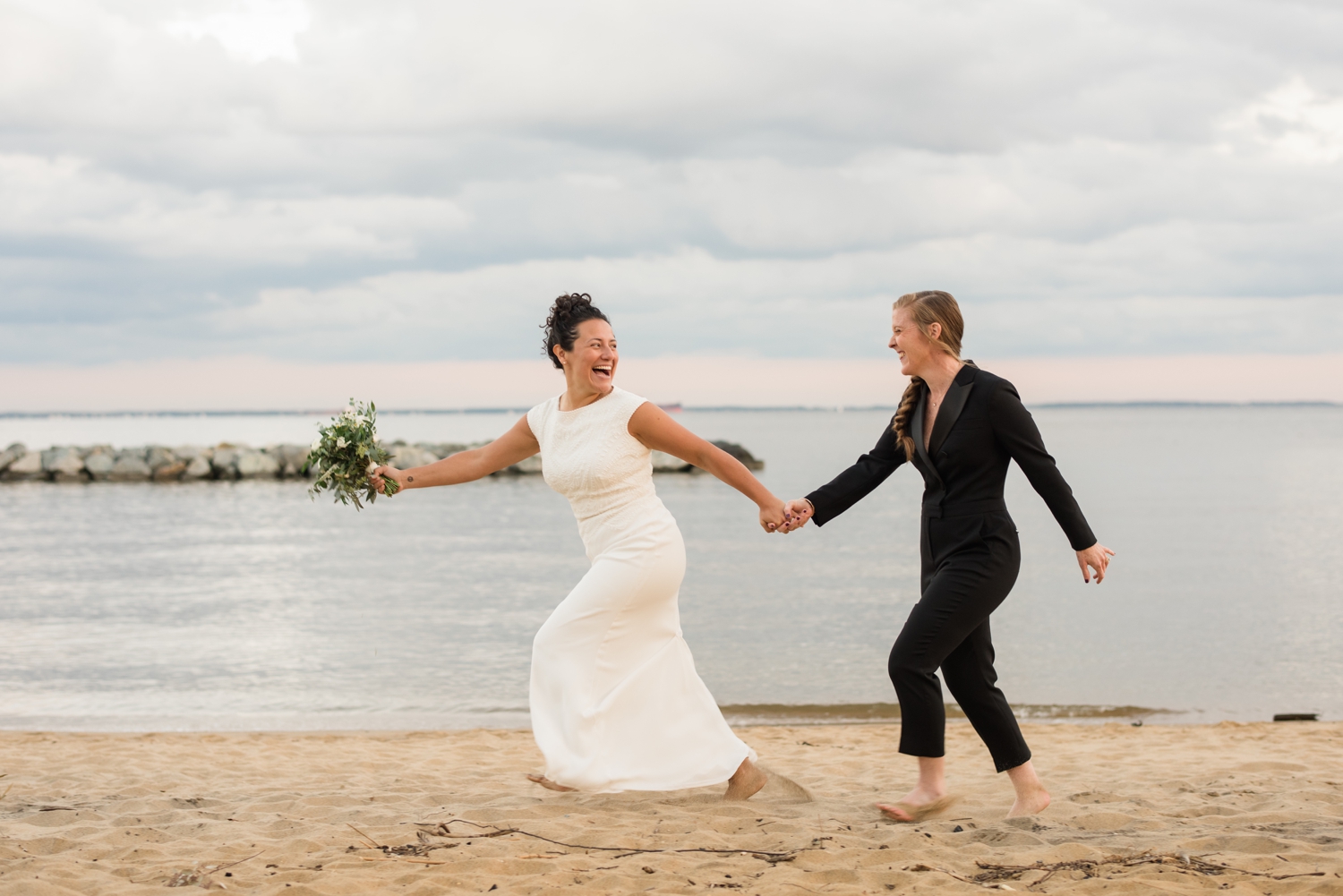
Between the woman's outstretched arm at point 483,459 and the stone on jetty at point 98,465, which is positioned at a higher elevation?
the woman's outstretched arm at point 483,459

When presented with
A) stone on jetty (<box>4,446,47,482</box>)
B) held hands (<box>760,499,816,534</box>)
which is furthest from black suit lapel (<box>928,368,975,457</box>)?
stone on jetty (<box>4,446,47,482</box>)

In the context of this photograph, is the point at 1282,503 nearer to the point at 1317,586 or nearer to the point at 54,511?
the point at 1317,586

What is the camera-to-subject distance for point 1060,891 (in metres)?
3.90

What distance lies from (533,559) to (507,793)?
14.6m

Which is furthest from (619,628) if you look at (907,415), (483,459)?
(907,415)

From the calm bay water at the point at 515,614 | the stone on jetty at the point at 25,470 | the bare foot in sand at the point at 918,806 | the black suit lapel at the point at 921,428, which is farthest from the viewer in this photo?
the stone on jetty at the point at 25,470

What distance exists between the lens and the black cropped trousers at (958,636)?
4.77 metres

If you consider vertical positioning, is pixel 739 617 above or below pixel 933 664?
Answer: below

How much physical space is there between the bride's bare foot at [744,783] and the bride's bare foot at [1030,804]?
120cm

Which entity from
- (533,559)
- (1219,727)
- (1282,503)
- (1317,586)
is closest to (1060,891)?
(1219,727)

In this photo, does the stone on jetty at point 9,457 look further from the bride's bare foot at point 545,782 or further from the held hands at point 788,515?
the held hands at point 788,515

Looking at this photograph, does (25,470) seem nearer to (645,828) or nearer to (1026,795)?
(645,828)

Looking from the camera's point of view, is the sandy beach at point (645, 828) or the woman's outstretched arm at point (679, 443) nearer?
the sandy beach at point (645, 828)

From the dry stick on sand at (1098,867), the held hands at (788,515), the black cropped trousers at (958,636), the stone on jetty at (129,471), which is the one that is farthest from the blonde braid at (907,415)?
the stone on jetty at (129,471)
